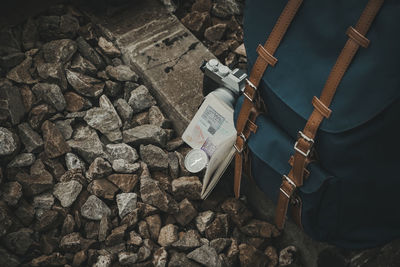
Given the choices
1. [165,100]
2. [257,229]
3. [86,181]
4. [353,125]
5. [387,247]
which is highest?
[353,125]

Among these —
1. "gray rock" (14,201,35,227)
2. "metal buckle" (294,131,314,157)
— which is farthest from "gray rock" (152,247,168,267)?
"metal buckle" (294,131,314,157)

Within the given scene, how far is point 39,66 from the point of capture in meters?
2.37

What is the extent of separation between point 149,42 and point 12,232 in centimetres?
132

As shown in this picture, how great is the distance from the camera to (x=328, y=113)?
4.51 ft

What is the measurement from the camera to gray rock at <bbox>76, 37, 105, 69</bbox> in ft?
8.13

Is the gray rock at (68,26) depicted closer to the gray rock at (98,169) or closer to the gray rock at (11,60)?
the gray rock at (11,60)

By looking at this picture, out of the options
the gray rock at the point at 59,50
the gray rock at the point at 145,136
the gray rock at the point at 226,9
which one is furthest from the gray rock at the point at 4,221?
the gray rock at the point at 226,9

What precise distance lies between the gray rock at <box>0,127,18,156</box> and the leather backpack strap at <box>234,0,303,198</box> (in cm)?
111

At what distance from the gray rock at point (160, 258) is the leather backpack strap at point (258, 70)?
554 mm

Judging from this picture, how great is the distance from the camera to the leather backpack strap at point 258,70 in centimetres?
144

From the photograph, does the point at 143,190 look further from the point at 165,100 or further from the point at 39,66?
the point at 39,66

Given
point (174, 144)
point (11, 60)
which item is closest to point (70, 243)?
point (174, 144)

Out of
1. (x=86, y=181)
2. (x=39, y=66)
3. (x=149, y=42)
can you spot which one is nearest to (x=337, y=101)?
(x=86, y=181)

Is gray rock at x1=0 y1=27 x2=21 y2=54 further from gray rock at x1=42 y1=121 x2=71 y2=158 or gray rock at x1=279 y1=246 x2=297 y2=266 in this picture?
gray rock at x1=279 y1=246 x2=297 y2=266
